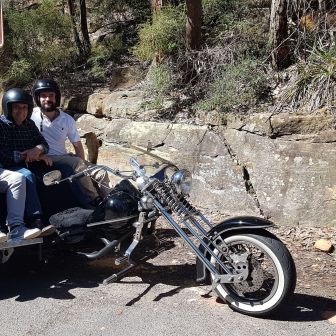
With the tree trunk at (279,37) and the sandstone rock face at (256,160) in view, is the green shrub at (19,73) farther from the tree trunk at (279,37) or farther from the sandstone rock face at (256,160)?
the tree trunk at (279,37)

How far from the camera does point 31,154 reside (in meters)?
4.95

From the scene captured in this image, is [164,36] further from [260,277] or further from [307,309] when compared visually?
[307,309]

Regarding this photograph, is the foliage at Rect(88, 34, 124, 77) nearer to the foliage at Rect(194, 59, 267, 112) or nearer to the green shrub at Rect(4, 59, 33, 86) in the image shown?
the green shrub at Rect(4, 59, 33, 86)

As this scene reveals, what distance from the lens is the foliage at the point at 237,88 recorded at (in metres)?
6.67

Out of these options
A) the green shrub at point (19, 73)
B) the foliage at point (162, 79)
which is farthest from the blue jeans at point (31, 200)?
the green shrub at point (19, 73)

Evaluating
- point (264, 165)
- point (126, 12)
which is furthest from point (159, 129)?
point (126, 12)

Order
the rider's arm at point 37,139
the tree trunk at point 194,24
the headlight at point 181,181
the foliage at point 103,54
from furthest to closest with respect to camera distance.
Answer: the foliage at point 103,54, the tree trunk at point 194,24, the rider's arm at point 37,139, the headlight at point 181,181

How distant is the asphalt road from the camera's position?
3752mm

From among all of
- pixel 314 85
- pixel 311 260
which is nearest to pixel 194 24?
pixel 314 85

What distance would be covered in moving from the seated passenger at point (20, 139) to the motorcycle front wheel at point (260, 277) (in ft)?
6.06

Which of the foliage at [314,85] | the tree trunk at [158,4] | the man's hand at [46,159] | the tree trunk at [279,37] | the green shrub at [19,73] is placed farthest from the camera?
the green shrub at [19,73]

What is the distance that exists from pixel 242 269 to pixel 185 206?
0.66 meters

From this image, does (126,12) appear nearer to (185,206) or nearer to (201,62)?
(201,62)

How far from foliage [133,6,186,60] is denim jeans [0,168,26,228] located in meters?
3.86
